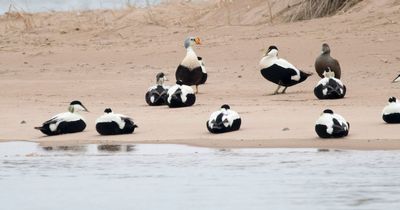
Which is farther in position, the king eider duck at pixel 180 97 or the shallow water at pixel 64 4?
the shallow water at pixel 64 4

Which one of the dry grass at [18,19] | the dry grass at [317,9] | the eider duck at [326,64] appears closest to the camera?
A: the eider duck at [326,64]

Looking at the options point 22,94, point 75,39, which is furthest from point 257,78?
point 75,39

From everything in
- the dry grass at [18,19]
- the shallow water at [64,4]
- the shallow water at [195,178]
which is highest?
the shallow water at [64,4]

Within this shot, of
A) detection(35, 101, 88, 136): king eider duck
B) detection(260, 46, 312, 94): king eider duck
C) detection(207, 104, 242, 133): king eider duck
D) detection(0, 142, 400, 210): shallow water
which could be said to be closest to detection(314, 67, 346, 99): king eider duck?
detection(260, 46, 312, 94): king eider duck

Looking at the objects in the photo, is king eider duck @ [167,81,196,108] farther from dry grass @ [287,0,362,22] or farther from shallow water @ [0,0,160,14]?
shallow water @ [0,0,160,14]

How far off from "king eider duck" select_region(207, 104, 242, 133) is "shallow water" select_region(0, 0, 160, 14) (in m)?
18.9

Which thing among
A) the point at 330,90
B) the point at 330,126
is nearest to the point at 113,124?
the point at 330,126

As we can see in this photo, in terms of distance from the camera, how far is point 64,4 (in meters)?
36.6

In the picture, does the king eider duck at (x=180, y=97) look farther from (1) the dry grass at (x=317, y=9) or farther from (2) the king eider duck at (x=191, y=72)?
(1) the dry grass at (x=317, y=9)

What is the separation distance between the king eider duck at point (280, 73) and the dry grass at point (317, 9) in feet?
21.2

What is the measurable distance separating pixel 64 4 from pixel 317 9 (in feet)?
39.3

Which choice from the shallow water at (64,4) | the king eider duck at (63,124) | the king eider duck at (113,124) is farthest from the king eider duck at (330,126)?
the shallow water at (64,4)

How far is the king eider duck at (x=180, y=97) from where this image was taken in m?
17.9

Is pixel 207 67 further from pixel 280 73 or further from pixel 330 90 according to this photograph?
pixel 330 90
